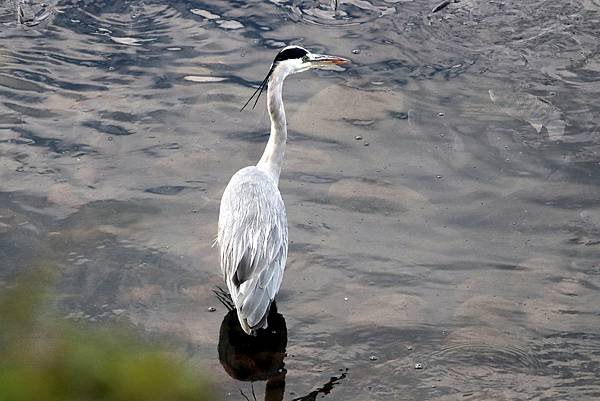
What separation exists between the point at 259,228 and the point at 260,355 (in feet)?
2.69

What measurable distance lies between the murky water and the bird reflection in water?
0.02m

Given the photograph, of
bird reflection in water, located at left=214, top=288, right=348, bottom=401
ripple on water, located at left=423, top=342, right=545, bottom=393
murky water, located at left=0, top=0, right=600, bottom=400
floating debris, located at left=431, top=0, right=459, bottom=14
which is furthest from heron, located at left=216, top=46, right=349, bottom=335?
floating debris, located at left=431, top=0, right=459, bottom=14

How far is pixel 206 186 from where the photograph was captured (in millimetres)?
7375

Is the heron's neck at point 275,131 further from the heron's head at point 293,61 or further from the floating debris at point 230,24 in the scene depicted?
the floating debris at point 230,24

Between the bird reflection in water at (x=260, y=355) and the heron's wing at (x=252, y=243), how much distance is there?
0.99 ft

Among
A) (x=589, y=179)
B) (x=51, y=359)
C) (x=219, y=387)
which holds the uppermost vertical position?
(x=51, y=359)

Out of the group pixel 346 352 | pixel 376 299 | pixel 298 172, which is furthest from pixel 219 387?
pixel 298 172

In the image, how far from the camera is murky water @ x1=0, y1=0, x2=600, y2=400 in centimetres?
588

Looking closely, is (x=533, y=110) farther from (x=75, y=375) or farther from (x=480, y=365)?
(x=75, y=375)

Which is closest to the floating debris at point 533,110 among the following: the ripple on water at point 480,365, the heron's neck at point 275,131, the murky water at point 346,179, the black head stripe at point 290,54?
the murky water at point 346,179

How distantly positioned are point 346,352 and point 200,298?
3.59ft

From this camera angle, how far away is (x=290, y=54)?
6719mm

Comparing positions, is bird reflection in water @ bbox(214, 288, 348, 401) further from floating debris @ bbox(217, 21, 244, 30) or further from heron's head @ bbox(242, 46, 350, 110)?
floating debris @ bbox(217, 21, 244, 30)

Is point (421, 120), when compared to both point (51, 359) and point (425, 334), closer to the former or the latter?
point (425, 334)
